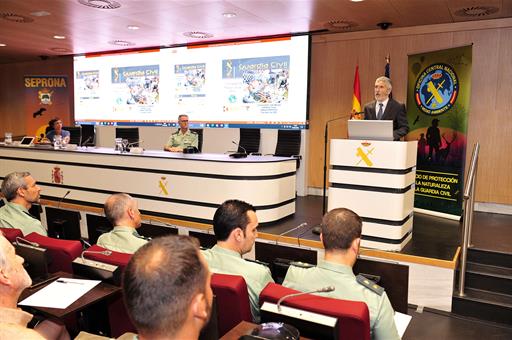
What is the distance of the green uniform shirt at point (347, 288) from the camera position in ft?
5.32

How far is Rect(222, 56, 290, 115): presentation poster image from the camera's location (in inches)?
282

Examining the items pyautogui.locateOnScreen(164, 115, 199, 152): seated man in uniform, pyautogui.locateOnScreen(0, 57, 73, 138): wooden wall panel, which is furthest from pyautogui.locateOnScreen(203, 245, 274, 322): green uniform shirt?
pyautogui.locateOnScreen(0, 57, 73, 138): wooden wall panel

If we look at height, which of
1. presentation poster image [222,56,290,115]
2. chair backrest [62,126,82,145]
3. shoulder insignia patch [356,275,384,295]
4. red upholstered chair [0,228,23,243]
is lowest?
red upholstered chair [0,228,23,243]

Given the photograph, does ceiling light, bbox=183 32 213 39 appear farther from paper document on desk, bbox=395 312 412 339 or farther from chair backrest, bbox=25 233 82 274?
paper document on desk, bbox=395 312 412 339

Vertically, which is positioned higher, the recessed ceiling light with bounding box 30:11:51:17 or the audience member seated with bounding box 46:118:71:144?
the recessed ceiling light with bounding box 30:11:51:17

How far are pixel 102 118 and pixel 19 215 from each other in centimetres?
671

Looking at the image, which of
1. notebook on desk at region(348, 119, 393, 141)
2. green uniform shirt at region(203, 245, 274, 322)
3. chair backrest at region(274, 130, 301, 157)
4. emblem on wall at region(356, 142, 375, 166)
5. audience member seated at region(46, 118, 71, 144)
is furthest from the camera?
chair backrest at region(274, 130, 301, 157)

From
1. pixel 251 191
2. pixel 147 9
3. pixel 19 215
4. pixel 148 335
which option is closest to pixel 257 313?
pixel 148 335

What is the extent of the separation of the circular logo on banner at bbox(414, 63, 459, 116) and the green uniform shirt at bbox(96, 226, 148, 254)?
174 inches

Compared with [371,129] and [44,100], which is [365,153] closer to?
[371,129]

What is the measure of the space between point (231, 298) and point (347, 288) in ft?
1.61

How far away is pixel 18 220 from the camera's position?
9.98 feet

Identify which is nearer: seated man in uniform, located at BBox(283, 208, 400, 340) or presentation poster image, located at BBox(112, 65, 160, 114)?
seated man in uniform, located at BBox(283, 208, 400, 340)

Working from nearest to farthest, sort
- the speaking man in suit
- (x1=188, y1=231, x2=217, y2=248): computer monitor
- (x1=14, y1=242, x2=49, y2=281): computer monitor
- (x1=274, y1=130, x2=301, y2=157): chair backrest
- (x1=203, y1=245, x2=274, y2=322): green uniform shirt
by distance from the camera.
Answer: (x1=203, y1=245, x2=274, y2=322): green uniform shirt → (x1=14, y1=242, x2=49, y2=281): computer monitor → (x1=188, y1=231, x2=217, y2=248): computer monitor → the speaking man in suit → (x1=274, y1=130, x2=301, y2=157): chair backrest
